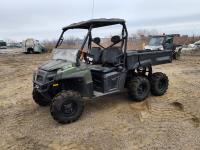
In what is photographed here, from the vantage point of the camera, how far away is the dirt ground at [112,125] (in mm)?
4387

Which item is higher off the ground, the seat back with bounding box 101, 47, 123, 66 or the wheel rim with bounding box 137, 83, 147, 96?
the seat back with bounding box 101, 47, 123, 66

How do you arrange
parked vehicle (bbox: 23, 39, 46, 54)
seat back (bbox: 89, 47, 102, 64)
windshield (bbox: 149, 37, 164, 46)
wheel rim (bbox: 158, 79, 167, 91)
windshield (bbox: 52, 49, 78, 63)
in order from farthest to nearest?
parked vehicle (bbox: 23, 39, 46, 54), windshield (bbox: 149, 37, 164, 46), wheel rim (bbox: 158, 79, 167, 91), seat back (bbox: 89, 47, 102, 64), windshield (bbox: 52, 49, 78, 63)

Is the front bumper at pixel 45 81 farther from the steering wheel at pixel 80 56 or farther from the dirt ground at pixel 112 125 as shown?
the dirt ground at pixel 112 125

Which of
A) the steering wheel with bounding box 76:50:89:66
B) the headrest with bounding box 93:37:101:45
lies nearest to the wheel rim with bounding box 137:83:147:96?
the headrest with bounding box 93:37:101:45

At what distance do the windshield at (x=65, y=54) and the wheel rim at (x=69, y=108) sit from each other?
91cm

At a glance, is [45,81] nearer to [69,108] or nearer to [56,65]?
[56,65]

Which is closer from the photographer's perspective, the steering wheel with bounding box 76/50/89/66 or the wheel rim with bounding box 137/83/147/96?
the steering wheel with bounding box 76/50/89/66

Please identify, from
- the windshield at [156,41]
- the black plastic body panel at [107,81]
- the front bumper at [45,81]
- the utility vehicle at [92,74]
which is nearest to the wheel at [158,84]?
the utility vehicle at [92,74]

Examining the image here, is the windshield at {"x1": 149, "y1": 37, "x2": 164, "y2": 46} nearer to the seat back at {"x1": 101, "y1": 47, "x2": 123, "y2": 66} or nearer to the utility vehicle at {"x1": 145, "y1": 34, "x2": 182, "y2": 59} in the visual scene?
the utility vehicle at {"x1": 145, "y1": 34, "x2": 182, "y2": 59}

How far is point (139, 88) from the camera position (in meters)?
6.57

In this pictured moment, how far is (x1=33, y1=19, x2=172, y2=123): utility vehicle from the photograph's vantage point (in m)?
5.31

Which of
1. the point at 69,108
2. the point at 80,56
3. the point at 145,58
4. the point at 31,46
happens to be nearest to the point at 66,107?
the point at 69,108

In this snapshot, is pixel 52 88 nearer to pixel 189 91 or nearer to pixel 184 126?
pixel 184 126

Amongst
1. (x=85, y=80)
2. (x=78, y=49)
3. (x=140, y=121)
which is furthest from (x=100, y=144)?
(x=78, y=49)
